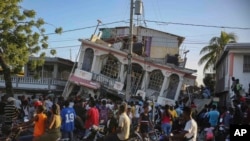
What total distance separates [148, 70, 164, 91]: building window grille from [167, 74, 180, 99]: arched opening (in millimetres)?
777

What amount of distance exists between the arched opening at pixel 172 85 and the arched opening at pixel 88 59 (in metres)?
6.29

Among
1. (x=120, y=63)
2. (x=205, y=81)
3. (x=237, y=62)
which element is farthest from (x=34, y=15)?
(x=205, y=81)

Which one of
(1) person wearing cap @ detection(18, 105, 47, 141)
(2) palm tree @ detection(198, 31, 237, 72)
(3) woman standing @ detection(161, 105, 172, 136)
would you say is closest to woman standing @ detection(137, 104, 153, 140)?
(3) woman standing @ detection(161, 105, 172, 136)

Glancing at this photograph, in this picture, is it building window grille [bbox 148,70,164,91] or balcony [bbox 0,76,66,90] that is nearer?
building window grille [bbox 148,70,164,91]

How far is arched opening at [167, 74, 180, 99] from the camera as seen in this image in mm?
33188

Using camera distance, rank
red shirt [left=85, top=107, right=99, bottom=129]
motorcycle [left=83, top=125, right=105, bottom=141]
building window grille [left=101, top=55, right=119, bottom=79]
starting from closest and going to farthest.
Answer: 1. motorcycle [left=83, top=125, right=105, bottom=141]
2. red shirt [left=85, top=107, right=99, bottom=129]
3. building window grille [left=101, top=55, right=119, bottom=79]

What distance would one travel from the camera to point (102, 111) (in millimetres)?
17844

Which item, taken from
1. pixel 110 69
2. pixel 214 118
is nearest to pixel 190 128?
pixel 214 118

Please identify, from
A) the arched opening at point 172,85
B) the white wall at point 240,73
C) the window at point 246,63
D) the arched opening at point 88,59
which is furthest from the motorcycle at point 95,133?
the arched opening at point 172,85

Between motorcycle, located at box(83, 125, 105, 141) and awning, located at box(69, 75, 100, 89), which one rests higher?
awning, located at box(69, 75, 100, 89)

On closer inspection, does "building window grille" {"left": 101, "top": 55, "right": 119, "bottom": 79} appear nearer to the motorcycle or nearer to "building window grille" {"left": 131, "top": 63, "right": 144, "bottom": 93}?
"building window grille" {"left": 131, "top": 63, "right": 144, "bottom": 93}

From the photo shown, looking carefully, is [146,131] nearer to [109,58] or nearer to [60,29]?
[60,29]

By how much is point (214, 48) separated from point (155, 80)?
12.5 meters

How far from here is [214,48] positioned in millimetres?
44000
